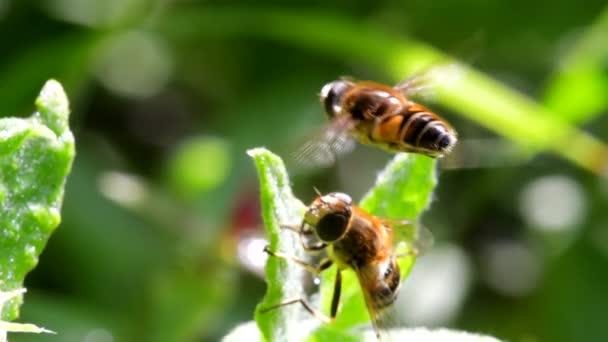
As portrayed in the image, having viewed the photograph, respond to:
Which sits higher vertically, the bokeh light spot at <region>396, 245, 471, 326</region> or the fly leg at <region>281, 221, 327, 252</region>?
the bokeh light spot at <region>396, 245, 471, 326</region>

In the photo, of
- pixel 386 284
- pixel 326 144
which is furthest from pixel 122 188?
pixel 386 284

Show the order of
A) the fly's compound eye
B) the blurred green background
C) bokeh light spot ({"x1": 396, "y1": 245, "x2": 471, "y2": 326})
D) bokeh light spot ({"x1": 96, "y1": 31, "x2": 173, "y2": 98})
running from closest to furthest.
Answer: the fly's compound eye
the blurred green background
bokeh light spot ({"x1": 396, "y1": 245, "x2": 471, "y2": 326})
bokeh light spot ({"x1": 96, "y1": 31, "x2": 173, "y2": 98})

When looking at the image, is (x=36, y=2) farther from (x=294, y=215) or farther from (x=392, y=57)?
(x=294, y=215)

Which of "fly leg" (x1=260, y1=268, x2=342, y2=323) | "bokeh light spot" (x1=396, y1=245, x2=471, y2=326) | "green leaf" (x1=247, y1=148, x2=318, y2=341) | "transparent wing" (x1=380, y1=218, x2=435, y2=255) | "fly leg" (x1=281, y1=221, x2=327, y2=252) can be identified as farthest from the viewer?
"bokeh light spot" (x1=396, y1=245, x2=471, y2=326)

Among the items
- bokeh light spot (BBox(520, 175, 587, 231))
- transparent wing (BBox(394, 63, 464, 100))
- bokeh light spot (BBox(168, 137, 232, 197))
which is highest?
bokeh light spot (BBox(168, 137, 232, 197))

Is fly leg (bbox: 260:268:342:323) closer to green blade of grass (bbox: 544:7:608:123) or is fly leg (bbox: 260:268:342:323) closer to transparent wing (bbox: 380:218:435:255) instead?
transparent wing (bbox: 380:218:435:255)

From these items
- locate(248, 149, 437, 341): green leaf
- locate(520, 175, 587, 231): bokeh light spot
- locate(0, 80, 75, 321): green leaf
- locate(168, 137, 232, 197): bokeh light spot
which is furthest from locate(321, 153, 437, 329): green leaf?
locate(520, 175, 587, 231): bokeh light spot
